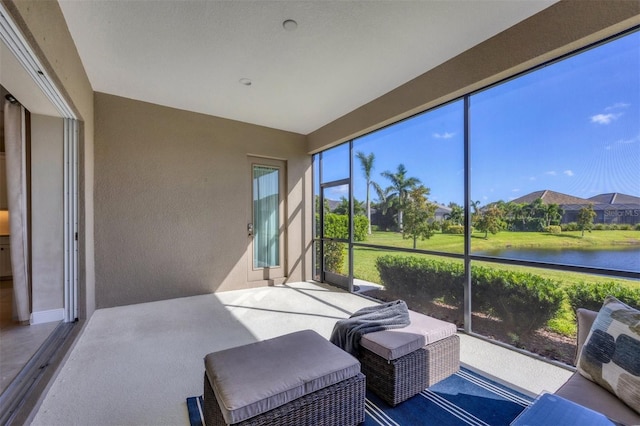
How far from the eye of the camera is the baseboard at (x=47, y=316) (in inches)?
117

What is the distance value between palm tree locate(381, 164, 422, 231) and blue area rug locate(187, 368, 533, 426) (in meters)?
2.25

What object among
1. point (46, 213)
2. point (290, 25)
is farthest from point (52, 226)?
point (290, 25)

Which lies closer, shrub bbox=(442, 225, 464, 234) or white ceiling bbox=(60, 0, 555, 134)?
white ceiling bbox=(60, 0, 555, 134)

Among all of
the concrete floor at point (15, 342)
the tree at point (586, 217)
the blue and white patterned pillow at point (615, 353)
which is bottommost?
the concrete floor at point (15, 342)

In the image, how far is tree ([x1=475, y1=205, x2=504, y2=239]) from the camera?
114 inches

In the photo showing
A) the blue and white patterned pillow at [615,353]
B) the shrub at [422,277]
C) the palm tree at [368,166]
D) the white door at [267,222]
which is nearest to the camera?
the blue and white patterned pillow at [615,353]

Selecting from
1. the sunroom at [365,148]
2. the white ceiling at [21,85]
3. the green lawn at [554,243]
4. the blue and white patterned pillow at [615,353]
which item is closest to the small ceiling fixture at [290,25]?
the sunroom at [365,148]

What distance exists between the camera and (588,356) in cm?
154

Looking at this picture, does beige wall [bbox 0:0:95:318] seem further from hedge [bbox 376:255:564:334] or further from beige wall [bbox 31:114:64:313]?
hedge [bbox 376:255:564:334]

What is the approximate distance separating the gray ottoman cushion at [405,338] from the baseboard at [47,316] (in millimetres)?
3257

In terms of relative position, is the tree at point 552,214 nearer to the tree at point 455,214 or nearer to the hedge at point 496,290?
the hedge at point 496,290

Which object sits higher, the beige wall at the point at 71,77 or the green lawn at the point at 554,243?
the beige wall at the point at 71,77

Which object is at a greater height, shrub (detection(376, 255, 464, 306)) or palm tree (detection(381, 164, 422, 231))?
palm tree (detection(381, 164, 422, 231))

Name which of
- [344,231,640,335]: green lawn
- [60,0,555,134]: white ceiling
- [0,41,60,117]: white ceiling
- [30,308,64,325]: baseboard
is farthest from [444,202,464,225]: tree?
[30,308,64,325]: baseboard
